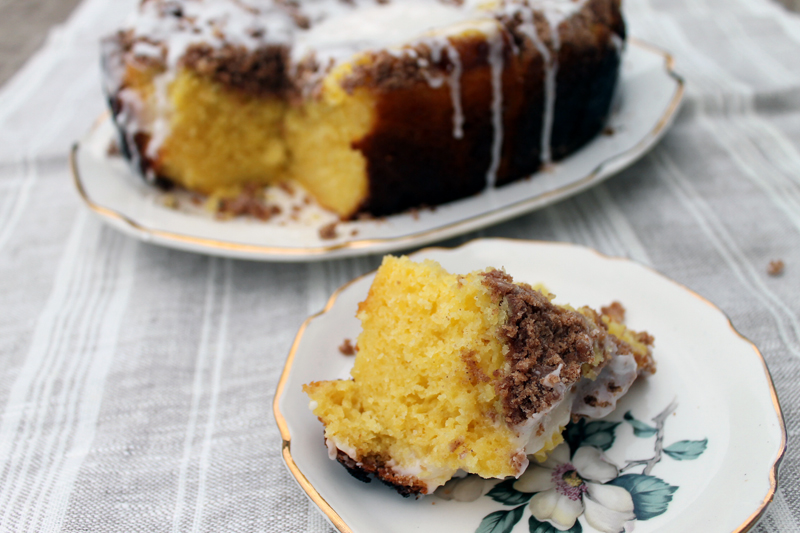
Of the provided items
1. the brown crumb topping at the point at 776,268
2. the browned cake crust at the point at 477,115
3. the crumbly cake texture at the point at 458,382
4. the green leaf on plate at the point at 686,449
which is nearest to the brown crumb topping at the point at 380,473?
the crumbly cake texture at the point at 458,382

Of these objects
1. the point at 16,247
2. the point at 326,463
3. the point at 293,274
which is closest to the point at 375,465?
the point at 326,463

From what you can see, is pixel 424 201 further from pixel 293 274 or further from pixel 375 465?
pixel 375 465

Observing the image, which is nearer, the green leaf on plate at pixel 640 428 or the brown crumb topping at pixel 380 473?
the brown crumb topping at pixel 380 473

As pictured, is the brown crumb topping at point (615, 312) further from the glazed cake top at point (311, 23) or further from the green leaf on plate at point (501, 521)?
the glazed cake top at point (311, 23)

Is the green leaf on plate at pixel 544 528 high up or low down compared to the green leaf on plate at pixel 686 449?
down

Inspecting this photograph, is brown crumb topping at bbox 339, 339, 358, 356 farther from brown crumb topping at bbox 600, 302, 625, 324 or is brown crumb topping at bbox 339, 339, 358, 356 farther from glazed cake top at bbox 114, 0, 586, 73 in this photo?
glazed cake top at bbox 114, 0, 586, 73

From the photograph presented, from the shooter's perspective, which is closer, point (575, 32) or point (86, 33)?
point (575, 32)
